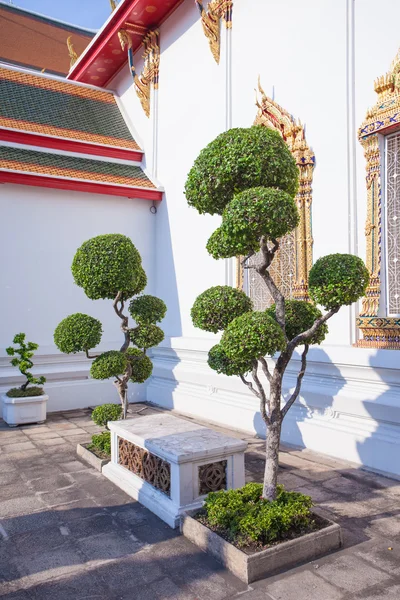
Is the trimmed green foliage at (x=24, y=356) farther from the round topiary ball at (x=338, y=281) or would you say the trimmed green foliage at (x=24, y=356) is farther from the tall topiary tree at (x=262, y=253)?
the round topiary ball at (x=338, y=281)

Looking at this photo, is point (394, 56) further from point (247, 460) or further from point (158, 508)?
point (158, 508)

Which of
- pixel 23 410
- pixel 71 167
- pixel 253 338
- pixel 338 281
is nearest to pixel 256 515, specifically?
pixel 253 338

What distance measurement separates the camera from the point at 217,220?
270 inches

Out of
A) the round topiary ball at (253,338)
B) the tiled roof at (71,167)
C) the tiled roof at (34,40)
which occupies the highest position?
the tiled roof at (34,40)

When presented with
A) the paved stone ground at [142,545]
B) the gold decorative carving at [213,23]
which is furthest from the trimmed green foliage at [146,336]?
the gold decorative carving at [213,23]

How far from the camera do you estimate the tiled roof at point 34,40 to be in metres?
13.2

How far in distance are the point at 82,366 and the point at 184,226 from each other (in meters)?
2.52

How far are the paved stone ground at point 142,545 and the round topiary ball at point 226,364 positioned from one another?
3.51 feet

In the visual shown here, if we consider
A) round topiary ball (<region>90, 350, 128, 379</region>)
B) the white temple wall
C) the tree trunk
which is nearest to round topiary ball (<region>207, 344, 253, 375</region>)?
the tree trunk

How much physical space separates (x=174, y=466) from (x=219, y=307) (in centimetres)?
112

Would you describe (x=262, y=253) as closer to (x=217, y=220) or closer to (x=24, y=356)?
(x=217, y=220)

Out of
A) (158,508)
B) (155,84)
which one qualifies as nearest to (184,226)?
(155,84)

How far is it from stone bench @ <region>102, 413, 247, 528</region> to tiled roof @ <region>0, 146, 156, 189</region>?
4.39 metres

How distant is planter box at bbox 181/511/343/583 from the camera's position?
2762 millimetres
